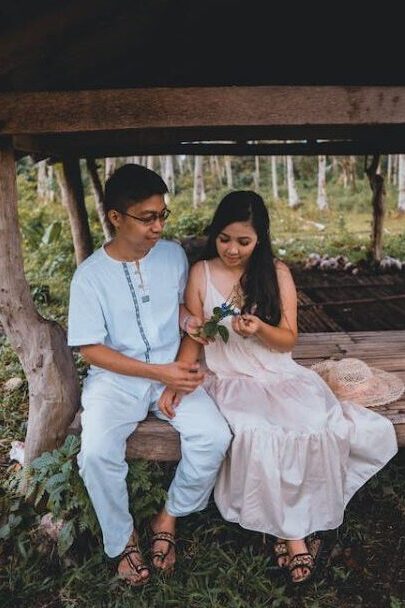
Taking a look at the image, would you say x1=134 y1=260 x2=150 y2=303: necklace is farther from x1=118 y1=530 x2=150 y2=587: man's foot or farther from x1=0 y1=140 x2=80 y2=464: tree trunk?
x1=118 y1=530 x2=150 y2=587: man's foot

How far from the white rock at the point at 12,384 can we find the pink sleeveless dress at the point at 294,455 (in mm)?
2295

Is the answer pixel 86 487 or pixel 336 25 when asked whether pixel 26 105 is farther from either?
pixel 336 25

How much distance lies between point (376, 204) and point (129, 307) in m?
7.26

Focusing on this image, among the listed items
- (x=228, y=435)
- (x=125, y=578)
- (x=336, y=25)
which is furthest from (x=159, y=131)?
(x=125, y=578)

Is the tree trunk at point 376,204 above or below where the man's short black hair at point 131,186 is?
below

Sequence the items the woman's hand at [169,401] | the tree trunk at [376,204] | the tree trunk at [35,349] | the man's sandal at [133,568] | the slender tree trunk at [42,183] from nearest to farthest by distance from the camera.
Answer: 1. the man's sandal at [133,568]
2. the woman's hand at [169,401]
3. the tree trunk at [35,349]
4. the tree trunk at [376,204]
5. the slender tree trunk at [42,183]

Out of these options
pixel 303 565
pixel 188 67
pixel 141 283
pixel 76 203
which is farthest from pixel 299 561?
pixel 76 203

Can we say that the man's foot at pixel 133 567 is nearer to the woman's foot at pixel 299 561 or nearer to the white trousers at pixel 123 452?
the white trousers at pixel 123 452

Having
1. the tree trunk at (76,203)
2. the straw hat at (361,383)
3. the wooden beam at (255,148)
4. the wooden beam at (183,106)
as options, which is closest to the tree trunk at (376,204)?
the wooden beam at (255,148)

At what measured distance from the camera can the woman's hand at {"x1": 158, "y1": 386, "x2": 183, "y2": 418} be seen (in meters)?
2.58

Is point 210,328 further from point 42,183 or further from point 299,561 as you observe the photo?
point 42,183

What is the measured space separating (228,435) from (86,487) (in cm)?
75

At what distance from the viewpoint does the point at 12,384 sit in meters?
4.36

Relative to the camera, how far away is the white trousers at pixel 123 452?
238 centimetres
